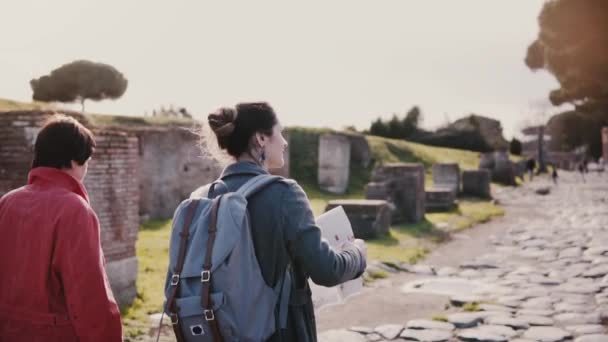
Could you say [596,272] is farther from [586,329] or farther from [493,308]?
[586,329]

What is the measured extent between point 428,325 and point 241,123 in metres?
4.08

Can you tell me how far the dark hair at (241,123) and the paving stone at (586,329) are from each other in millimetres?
Result: 4243

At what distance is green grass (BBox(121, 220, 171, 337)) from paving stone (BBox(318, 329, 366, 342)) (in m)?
1.62

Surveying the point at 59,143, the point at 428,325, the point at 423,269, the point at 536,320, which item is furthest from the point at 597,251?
the point at 59,143

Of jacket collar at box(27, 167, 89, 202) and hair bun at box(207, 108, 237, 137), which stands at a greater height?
hair bun at box(207, 108, 237, 137)

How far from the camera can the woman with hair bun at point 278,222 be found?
2.22 m

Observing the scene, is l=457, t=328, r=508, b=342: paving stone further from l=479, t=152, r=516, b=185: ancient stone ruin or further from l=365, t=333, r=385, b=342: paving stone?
l=479, t=152, r=516, b=185: ancient stone ruin

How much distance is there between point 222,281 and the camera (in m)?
2.16

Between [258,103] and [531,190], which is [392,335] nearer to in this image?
[258,103]

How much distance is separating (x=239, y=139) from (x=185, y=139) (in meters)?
14.0

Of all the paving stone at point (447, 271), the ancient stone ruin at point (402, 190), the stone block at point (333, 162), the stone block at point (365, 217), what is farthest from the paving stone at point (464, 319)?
the stone block at point (333, 162)

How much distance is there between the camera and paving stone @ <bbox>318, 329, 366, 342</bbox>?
546cm

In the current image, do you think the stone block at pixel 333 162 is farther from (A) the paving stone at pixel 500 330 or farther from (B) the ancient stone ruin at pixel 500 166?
(A) the paving stone at pixel 500 330

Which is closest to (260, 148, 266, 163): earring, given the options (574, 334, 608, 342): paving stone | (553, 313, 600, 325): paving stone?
(574, 334, 608, 342): paving stone
